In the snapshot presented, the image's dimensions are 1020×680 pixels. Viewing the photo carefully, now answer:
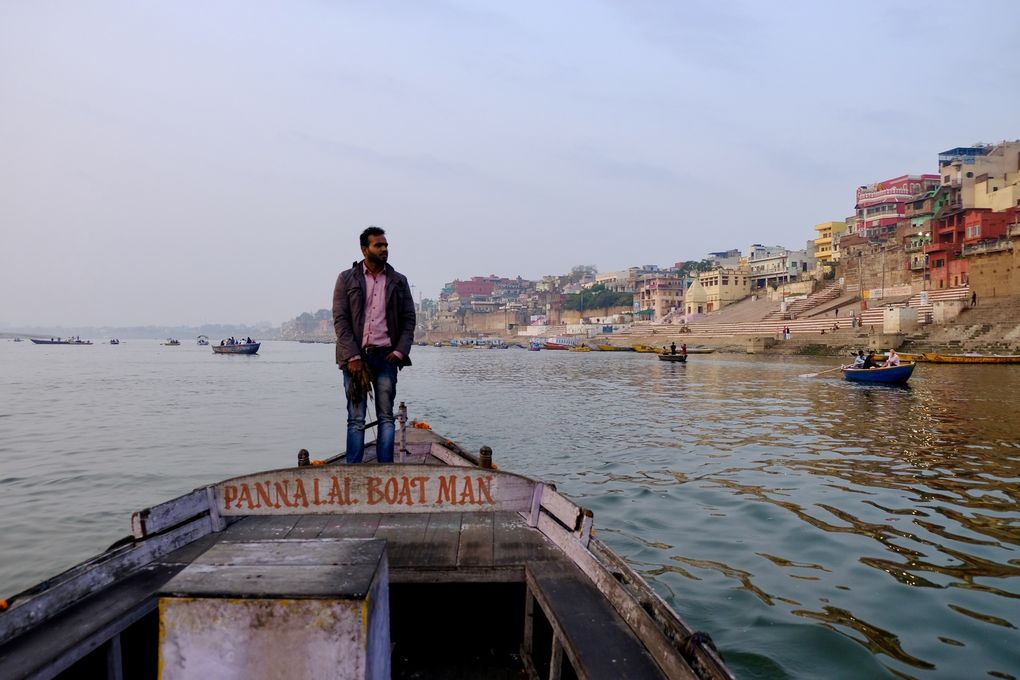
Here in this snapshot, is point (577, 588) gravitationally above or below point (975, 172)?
below

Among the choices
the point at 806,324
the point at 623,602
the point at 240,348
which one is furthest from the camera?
the point at 240,348

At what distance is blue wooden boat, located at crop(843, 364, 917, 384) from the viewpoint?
2466 cm

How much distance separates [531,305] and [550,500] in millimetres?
161884

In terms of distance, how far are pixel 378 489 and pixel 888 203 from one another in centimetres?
9146

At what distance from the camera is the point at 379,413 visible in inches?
228

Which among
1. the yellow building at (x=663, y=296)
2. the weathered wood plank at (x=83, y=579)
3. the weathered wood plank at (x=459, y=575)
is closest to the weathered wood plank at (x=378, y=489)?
the weathered wood plank at (x=459, y=575)

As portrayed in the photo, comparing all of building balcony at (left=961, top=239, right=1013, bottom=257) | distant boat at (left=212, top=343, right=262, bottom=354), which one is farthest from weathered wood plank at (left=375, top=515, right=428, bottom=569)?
distant boat at (left=212, top=343, right=262, bottom=354)

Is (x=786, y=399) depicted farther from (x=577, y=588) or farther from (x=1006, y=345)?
(x=1006, y=345)

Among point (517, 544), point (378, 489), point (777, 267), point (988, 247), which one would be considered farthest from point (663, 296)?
point (378, 489)

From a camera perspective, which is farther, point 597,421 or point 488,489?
point 597,421

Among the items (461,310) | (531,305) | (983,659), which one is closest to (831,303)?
(983,659)

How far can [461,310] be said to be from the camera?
17912 centimetres

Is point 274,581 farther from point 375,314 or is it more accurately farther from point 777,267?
point 777,267

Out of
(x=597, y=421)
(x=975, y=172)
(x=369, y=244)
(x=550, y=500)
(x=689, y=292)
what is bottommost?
(x=597, y=421)
